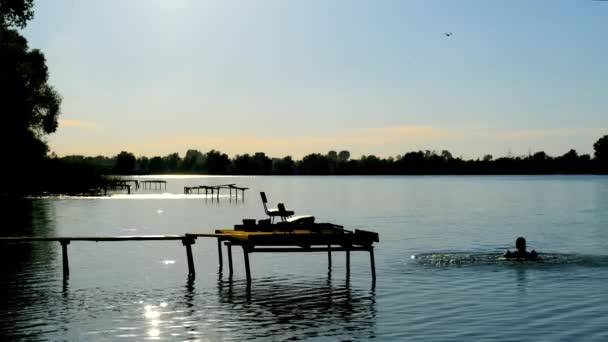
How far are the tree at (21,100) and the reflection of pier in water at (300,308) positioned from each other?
38.4 metres

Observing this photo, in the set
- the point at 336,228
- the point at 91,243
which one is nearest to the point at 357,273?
the point at 336,228

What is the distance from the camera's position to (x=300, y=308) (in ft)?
77.2

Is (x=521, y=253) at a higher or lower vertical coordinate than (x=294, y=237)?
Result: lower

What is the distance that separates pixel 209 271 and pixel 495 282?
39.5 ft

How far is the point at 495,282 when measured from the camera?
97.4 feet

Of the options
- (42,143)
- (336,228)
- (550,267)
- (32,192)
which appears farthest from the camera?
(32,192)

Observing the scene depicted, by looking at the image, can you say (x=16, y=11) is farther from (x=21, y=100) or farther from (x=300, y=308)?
(x=300, y=308)

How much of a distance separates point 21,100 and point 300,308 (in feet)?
175

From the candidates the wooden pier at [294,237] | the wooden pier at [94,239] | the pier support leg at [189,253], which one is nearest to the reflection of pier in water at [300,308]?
the wooden pier at [294,237]

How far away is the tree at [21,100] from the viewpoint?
6494 cm

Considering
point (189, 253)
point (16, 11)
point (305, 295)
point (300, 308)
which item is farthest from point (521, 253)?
point (16, 11)

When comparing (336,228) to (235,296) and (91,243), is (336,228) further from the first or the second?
(91,243)

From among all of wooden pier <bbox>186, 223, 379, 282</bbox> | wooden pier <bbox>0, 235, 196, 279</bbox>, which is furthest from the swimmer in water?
wooden pier <bbox>0, 235, 196, 279</bbox>

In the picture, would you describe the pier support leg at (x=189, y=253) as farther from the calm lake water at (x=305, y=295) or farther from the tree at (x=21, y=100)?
the tree at (x=21, y=100)
